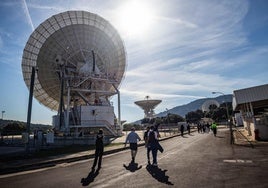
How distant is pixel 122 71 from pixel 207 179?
3702cm

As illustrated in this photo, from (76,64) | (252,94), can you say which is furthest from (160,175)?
(76,64)

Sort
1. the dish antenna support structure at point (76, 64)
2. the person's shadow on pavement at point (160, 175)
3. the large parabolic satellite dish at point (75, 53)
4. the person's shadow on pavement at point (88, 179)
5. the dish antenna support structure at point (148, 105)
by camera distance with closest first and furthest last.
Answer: the person's shadow on pavement at point (160, 175) → the person's shadow on pavement at point (88, 179) → the dish antenna support structure at point (76, 64) → the large parabolic satellite dish at point (75, 53) → the dish antenna support structure at point (148, 105)

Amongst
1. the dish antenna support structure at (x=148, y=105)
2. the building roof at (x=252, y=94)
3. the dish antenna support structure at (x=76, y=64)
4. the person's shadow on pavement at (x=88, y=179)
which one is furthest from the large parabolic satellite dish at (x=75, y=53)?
the dish antenna support structure at (x=148, y=105)

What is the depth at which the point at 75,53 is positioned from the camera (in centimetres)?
3747

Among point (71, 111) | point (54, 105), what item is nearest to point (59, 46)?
point (71, 111)

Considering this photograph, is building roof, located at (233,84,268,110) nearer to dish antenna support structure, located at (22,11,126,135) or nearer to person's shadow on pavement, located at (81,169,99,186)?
person's shadow on pavement, located at (81,169,99,186)

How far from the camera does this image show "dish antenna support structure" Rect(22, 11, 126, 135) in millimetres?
35281

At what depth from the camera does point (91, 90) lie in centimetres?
3672

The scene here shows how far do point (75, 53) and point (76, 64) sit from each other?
70.1 inches

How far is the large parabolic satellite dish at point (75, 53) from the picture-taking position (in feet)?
117

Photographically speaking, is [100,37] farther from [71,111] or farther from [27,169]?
[27,169]

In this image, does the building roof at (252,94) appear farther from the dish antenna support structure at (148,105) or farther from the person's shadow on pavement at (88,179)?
the dish antenna support structure at (148,105)

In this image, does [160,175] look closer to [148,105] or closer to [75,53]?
[75,53]

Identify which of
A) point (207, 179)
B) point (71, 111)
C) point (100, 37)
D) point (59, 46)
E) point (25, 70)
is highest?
point (100, 37)
